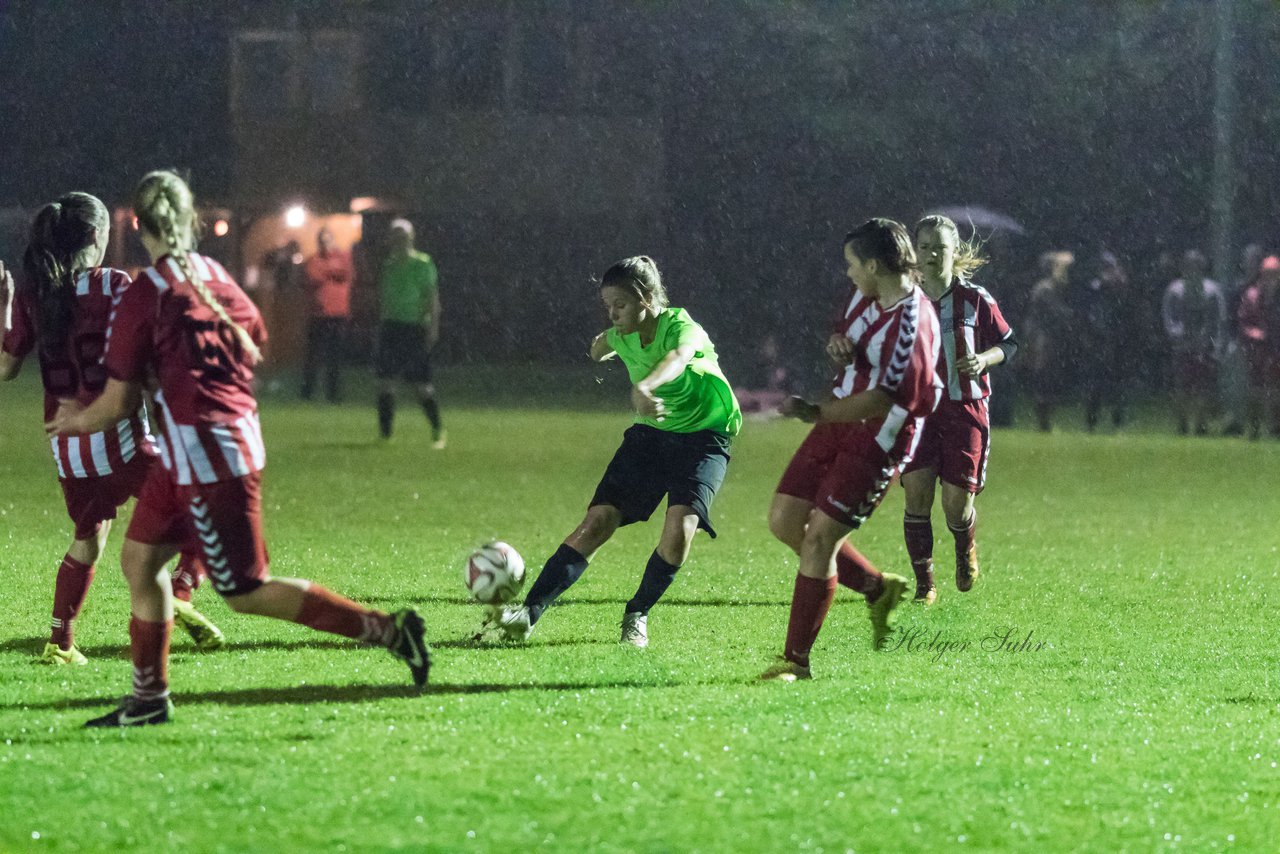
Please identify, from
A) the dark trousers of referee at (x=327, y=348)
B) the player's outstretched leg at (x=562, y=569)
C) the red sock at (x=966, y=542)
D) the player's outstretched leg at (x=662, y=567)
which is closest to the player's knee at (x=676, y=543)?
the player's outstretched leg at (x=662, y=567)

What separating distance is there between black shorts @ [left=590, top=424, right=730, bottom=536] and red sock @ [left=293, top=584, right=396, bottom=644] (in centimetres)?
→ 164

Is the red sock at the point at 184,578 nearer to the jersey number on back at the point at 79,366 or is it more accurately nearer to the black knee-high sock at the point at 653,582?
the jersey number on back at the point at 79,366

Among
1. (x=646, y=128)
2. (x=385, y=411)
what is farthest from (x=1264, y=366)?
(x=646, y=128)

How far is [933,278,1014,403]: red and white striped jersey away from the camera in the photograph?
7.96 m

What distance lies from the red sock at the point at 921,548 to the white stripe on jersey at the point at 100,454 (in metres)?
3.77

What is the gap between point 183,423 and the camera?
197 inches

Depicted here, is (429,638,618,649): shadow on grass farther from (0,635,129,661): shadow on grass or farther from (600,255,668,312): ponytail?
(600,255,668,312): ponytail

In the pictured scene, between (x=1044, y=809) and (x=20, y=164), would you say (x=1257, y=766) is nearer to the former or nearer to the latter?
(x=1044, y=809)

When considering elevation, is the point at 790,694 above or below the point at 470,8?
below

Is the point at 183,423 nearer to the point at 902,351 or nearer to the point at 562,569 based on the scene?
the point at 562,569

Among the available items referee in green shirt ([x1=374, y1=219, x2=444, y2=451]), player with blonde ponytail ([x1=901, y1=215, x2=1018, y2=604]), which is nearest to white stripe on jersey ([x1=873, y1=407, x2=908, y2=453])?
player with blonde ponytail ([x1=901, y1=215, x2=1018, y2=604])

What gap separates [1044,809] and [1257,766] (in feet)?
2.87

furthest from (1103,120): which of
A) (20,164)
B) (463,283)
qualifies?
(20,164)

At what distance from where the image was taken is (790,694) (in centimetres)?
588
